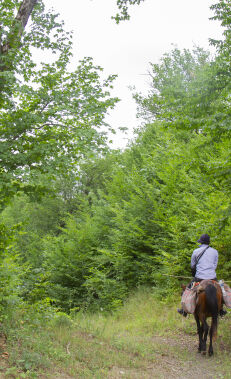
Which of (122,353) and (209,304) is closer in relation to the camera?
(122,353)

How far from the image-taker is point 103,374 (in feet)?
19.6

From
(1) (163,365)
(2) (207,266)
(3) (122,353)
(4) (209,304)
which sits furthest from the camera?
(2) (207,266)

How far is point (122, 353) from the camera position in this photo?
7.28 metres

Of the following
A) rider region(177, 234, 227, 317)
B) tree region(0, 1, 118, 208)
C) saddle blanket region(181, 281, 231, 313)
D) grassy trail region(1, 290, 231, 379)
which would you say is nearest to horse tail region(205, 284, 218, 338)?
saddle blanket region(181, 281, 231, 313)

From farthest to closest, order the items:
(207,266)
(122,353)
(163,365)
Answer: (207,266), (122,353), (163,365)

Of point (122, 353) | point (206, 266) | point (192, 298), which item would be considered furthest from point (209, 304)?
point (122, 353)

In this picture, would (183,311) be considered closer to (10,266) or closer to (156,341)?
(156,341)

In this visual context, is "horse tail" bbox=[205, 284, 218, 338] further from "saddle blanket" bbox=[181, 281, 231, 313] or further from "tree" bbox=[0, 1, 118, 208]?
"tree" bbox=[0, 1, 118, 208]

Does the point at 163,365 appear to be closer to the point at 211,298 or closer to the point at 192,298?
the point at 192,298

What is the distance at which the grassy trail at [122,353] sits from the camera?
5.86 metres

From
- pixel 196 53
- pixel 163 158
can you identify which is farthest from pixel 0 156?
pixel 196 53

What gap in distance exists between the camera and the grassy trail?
19.2 feet

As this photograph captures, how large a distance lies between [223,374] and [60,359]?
122 inches

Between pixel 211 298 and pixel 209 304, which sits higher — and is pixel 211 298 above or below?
above
